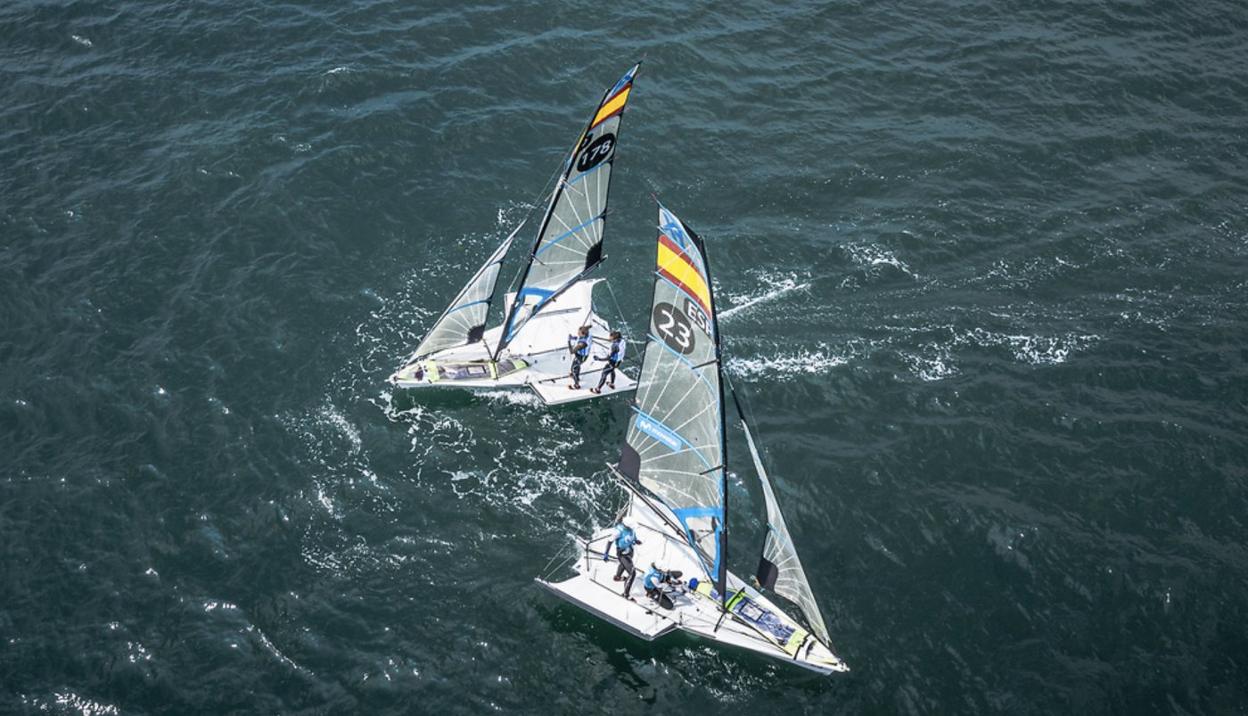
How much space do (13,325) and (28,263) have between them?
479 centimetres

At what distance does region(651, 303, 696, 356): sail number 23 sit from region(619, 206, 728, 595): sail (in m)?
0.04

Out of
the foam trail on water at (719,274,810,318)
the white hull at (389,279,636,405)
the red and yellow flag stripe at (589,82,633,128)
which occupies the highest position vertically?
the red and yellow flag stripe at (589,82,633,128)

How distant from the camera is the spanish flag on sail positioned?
52875mm

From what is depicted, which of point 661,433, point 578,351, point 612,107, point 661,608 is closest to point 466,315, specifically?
point 578,351

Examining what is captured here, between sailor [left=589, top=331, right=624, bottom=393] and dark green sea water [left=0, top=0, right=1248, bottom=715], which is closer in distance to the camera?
dark green sea water [left=0, top=0, right=1248, bottom=715]

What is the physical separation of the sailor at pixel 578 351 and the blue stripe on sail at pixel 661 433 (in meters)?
9.43

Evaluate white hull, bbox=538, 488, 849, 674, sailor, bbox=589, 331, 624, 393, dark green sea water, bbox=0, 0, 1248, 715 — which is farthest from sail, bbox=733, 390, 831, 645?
sailor, bbox=589, 331, 624, 393

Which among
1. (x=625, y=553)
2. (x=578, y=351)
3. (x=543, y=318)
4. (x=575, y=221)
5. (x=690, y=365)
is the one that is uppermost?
(x=575, y=221)

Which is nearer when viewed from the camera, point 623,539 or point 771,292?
point 623,539

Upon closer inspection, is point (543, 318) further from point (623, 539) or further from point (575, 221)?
point (623, 539)

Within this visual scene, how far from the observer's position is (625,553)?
49.2 meters

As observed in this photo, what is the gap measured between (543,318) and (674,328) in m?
17.7

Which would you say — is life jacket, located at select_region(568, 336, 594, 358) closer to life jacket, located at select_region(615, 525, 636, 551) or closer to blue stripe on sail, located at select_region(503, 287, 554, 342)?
blue stripe on sail, located at select_region(503, 287, 554, 342)

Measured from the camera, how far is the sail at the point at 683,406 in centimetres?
4450
